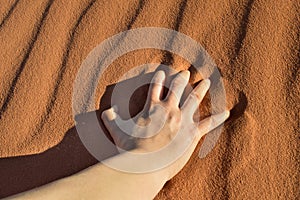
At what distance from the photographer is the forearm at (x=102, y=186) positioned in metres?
1.43

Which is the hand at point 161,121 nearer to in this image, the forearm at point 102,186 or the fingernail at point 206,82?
the fingernail at point 206,82

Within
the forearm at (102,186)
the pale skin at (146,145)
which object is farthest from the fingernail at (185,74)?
the forearm at (102,186)

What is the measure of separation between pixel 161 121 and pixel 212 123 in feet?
0.68

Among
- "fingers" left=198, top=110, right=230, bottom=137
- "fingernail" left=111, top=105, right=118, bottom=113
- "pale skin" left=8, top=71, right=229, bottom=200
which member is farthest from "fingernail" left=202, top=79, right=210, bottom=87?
"fingernail" left=111, top=105, right=118, bottom=113

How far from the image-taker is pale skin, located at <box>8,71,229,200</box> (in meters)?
1.47

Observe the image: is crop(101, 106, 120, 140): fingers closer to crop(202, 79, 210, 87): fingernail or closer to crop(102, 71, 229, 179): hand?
crop(102, 71, 229, 179): hand

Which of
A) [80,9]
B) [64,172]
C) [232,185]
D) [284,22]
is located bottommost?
[232,185]

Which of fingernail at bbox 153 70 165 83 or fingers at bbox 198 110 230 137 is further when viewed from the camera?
fingernail at bbox 153 70 165 83

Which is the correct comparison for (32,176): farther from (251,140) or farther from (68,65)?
(251,140)

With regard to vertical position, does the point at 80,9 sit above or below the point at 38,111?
above

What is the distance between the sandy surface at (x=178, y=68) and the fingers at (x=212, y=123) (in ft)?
0.09

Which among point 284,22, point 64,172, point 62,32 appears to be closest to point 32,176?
point 64,172

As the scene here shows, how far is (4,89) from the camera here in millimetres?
1974

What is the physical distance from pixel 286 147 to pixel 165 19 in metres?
0.76
